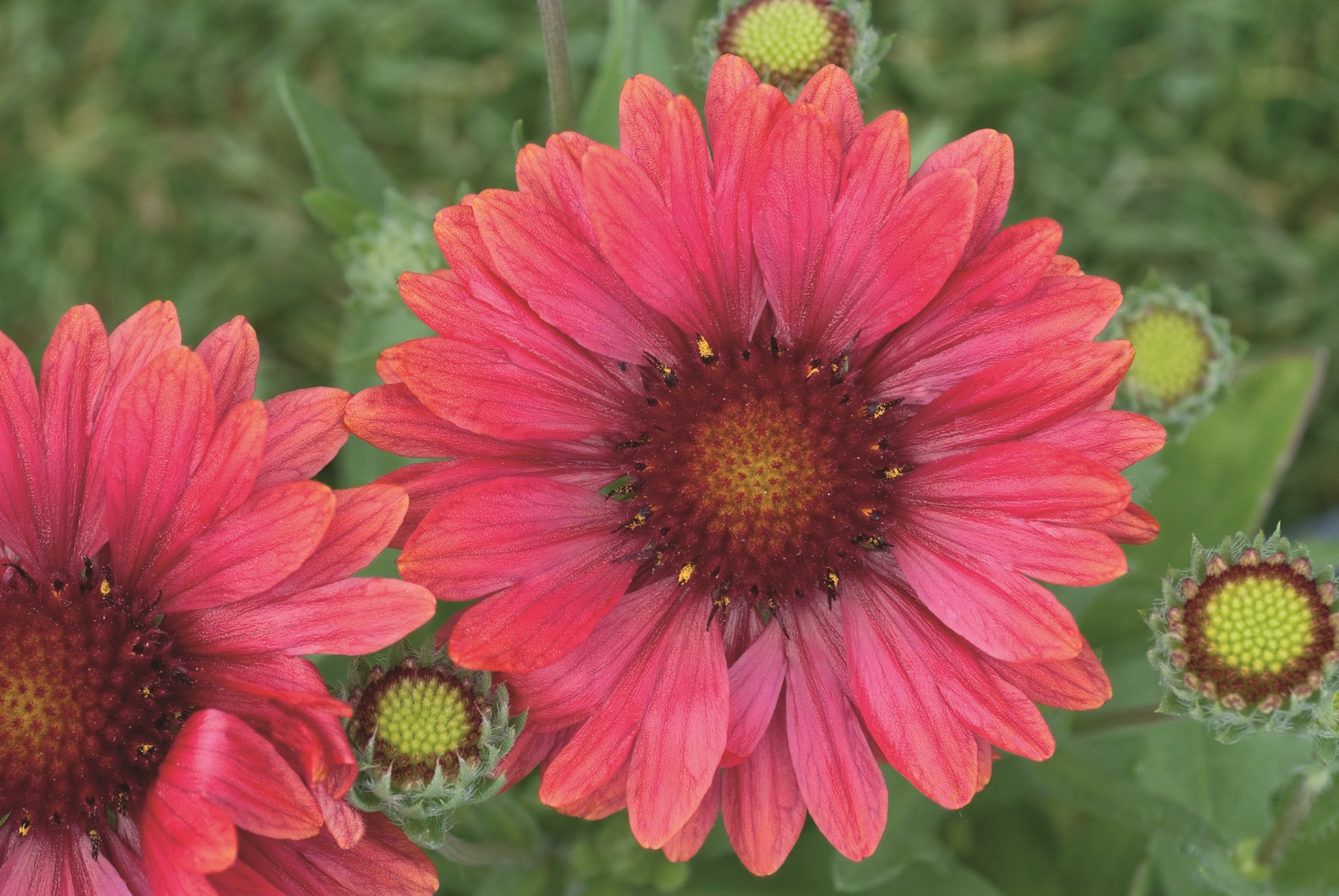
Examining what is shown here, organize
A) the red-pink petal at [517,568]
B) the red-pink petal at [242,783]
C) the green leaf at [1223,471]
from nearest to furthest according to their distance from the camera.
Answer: the red-pink petal at [242,783] → the red-pink petal at [517,568] → the green leaf at [1223,471]

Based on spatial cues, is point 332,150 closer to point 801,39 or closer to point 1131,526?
point 801,39

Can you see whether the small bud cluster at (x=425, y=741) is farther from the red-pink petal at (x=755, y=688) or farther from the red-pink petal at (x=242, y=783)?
Result: the red-pink petal at (x=755, y=688)

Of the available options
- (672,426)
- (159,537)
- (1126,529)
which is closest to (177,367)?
(159,537)

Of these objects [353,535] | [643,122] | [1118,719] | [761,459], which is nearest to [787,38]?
[643,122]

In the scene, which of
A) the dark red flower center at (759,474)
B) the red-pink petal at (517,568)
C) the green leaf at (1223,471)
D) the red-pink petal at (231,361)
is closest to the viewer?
the red-pink petal at (517,568)

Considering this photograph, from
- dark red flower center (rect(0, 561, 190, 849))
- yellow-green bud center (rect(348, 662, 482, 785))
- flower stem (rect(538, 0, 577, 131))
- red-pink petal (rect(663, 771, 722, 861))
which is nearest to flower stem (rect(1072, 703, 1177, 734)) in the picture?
red-pink petal (rect(663, 771, 722, 861))

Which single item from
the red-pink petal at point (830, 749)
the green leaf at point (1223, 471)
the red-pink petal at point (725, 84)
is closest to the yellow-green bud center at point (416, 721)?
the red-pink petal at point (830, 749)

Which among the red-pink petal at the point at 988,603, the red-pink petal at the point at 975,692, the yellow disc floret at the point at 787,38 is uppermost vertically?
the yellow disc floret at the point at 787,38

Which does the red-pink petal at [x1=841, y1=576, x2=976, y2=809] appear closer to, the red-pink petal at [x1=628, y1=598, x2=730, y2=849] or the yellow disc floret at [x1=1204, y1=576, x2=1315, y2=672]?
the red-pink petal at [x1=628, y1=598, x2=730, y2=849]
